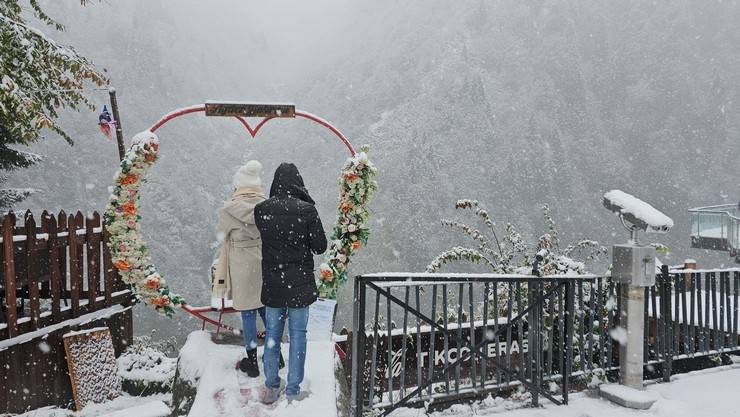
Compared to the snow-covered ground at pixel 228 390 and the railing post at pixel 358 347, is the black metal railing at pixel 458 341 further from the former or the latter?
the snow-covered ground at pixel 228 390

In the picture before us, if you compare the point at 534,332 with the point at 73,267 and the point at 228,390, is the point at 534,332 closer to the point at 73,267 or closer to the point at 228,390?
the point at 228,390

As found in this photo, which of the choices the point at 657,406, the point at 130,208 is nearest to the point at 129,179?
the point at 130,208

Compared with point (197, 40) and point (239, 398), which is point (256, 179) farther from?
point (197, 40)

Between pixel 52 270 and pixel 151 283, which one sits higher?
pixel 52 270

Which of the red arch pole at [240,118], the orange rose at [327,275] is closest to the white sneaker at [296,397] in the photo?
the orange rose at [327,275]

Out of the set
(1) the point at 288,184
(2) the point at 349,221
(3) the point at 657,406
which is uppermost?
(1) the point at 288,184

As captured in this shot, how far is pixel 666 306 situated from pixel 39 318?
7.02 metres

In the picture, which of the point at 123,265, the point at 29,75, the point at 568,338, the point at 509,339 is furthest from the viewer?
the point at 29,75

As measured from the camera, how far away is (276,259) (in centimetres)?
428

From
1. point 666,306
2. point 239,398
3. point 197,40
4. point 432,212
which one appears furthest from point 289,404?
point 197,40

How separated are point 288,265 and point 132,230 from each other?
258 centimetres

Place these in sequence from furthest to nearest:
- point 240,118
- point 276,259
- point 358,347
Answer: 1. point 240,118
2. point 358,347
3. point 276,259

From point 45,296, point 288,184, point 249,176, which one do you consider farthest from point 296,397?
point 45,296

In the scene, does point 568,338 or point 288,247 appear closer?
point 288,247
